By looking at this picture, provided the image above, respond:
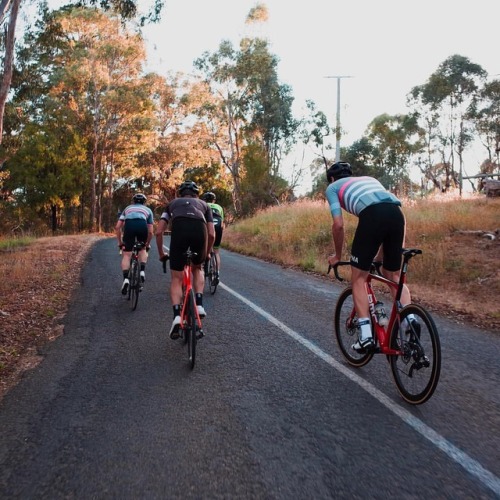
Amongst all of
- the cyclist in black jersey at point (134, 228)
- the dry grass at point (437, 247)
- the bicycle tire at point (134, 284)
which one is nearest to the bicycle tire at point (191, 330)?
the bicycle tire at point (134, 284)

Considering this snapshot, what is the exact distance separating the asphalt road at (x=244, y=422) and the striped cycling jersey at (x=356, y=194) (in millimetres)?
1677

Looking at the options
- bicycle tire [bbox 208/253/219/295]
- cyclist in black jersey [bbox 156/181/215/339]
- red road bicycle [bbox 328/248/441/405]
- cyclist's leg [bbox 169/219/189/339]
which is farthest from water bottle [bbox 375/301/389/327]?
bicycle tire [bbox 208/253/219/295]

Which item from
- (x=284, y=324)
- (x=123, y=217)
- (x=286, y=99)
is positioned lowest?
(x=284, y=324)

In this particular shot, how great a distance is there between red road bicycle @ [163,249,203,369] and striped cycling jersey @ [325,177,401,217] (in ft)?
5.97

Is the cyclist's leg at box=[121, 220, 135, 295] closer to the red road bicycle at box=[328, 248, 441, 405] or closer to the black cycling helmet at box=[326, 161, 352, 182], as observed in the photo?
the black cycling helmet at box=[326, 161, 352, 182]

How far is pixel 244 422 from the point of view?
3357 millimetres

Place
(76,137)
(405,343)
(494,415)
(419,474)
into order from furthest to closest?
(76,137) → (405,343) → (494,415) → (419,474)

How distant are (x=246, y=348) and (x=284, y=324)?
1.17 m

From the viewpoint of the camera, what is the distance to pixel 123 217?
26.6 feet

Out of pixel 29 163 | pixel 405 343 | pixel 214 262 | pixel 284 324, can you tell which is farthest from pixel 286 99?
pixel 405 343

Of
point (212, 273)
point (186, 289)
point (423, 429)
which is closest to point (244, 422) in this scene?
point (423, 429)

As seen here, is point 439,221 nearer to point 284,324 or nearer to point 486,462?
point 284,324

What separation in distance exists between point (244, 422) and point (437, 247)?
8.42 meters

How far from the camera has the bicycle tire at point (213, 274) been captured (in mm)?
8742
